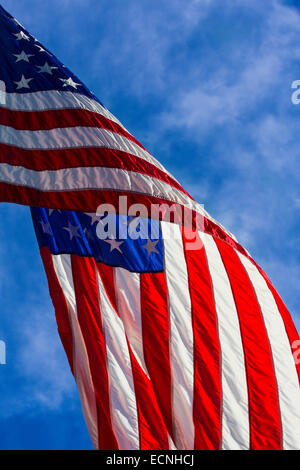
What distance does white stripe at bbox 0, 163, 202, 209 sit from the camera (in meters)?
10.7

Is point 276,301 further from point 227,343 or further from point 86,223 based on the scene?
point 86,223

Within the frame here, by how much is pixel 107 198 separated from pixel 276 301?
3551 mm

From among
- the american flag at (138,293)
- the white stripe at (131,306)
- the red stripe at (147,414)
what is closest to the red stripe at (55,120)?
the american flag at (138,293)

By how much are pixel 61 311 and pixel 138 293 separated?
4.23 feet

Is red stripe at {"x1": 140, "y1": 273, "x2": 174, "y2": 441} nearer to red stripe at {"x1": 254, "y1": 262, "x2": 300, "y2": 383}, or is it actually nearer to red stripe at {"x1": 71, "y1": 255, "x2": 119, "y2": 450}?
red stripe at {"x1": 71, "y1": 255, "x2": 119, "y2": 450}

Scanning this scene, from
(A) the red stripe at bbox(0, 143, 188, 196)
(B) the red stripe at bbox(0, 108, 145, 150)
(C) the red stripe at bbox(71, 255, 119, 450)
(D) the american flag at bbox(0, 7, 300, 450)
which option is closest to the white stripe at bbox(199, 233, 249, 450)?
(D) the american flag at bbox(0, 7, 300, 450)

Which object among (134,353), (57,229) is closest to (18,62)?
(57,229)

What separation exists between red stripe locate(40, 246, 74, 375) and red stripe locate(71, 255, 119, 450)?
22 centimetres

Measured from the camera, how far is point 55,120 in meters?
11.7

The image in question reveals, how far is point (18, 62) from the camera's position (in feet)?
40.7

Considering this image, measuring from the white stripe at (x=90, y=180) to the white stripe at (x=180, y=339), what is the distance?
2.70 ft

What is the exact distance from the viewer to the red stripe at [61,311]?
422 inches
